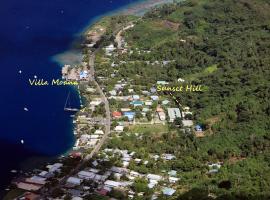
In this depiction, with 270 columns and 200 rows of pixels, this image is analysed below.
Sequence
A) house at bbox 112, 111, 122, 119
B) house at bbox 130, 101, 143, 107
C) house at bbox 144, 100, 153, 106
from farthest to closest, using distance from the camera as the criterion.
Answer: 1. house at bbox 144, 100, 153, 106
2. house at bbox 130, 101, 143, 107
3. house at bbox 112, 111, 122, 119

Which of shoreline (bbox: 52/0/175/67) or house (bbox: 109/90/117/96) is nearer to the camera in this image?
house (bbox: 109/90/117/96)

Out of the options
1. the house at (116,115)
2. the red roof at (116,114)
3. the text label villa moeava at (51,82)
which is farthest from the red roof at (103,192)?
the text label villa moeava at (51,82)

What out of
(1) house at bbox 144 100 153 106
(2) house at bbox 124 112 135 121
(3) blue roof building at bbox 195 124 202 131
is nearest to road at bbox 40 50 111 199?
(2) house at bbox 124 112 135 121

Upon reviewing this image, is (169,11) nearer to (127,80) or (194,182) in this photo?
(127,80)

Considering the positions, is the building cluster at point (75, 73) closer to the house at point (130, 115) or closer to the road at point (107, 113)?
the road at point (107, 113)

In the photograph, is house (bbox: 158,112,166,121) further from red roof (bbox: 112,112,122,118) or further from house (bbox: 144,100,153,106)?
red roof (bbox: 112,112,122,118)

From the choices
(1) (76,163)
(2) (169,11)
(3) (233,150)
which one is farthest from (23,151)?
(2) (169,11)
